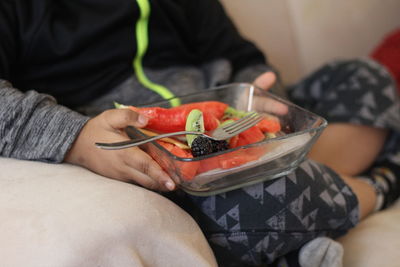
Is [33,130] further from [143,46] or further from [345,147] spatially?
[345,147]

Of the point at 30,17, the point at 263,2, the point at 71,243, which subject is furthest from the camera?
the point at 263,2

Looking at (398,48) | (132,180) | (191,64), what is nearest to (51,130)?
(132,180)

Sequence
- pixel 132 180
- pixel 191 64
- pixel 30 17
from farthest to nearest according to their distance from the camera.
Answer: pixel 191 64, pixel 30 17, pixel 132 180

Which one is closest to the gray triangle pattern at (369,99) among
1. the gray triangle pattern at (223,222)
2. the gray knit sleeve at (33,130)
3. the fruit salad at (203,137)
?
the fruit salad at (203,137)

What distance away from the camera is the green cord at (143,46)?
2.50ft

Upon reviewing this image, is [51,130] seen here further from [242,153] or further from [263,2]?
[263,2]

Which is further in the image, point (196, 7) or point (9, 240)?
point (196, 7)

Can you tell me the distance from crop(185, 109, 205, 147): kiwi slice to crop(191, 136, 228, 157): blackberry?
14 mm

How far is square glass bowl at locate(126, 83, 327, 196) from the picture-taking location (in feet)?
1.59

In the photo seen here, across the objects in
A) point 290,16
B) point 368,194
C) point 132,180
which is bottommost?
point 368,194

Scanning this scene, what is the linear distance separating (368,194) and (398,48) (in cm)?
52

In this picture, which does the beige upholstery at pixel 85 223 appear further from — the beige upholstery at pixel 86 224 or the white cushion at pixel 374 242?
the white cushion at pixel 374 242

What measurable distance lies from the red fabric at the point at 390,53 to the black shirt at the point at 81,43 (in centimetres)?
53

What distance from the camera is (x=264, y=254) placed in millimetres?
591
